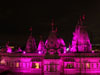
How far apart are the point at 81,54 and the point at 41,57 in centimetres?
778

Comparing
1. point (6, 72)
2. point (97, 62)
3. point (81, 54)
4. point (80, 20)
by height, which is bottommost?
point (6, 72)

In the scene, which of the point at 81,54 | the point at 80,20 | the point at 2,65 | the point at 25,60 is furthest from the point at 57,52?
the point at 2,65

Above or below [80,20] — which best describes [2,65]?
below

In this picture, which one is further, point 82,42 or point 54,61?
point 82,42

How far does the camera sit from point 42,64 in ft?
81.1

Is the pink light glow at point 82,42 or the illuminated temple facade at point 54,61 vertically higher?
the pink light glow at point 82,42

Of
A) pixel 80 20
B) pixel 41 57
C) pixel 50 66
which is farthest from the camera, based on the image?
pixel 80 20

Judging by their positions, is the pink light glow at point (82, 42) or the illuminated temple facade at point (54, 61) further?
the pink light glow at point (82, 42)

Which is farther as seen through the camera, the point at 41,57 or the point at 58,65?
the point at 41,57

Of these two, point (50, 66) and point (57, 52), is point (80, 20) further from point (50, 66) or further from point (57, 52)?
point (50, 66)

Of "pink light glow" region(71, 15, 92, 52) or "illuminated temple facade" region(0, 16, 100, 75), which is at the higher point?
"pink light glow" region(71, 15, 92, 52)

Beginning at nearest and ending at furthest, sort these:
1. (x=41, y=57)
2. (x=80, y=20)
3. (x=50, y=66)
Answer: (x=50, y=66) → (x=41, y=57) → (x=80, y=20)

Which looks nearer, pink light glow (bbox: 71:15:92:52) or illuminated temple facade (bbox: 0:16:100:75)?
illuminated temple facade (bbox: 0:16:100:75)

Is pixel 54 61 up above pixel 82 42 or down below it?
below
